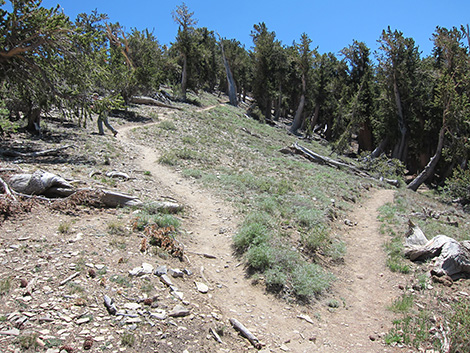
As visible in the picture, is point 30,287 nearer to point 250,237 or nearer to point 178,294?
point 178,294

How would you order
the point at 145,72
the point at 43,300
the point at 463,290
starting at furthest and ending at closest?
the point at 145,72
the point at 463,290
the point at 43,300

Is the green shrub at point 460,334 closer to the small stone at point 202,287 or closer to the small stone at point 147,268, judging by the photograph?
the small stone at point 202,287

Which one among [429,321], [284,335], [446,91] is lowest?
[284,335]

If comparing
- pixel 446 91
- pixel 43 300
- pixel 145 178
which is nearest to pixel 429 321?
pixel 43 300

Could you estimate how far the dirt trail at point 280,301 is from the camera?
235 inches

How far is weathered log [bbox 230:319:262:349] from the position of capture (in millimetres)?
5492

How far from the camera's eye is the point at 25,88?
549 inches

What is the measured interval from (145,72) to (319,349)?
93.8ft

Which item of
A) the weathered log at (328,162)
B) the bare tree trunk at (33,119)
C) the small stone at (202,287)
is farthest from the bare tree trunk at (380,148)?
the small stone at (202,287)

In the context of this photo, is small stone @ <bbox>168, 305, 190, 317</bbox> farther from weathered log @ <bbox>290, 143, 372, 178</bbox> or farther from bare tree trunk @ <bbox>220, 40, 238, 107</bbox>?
bare tree trunk @ <bbox>220, 40, 238, 107</bbox>

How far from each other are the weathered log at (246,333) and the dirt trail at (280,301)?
0.63 feet

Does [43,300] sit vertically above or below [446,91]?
below

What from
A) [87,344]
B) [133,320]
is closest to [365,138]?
[133,320]

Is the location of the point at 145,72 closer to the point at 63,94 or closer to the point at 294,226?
the point at 63,94
